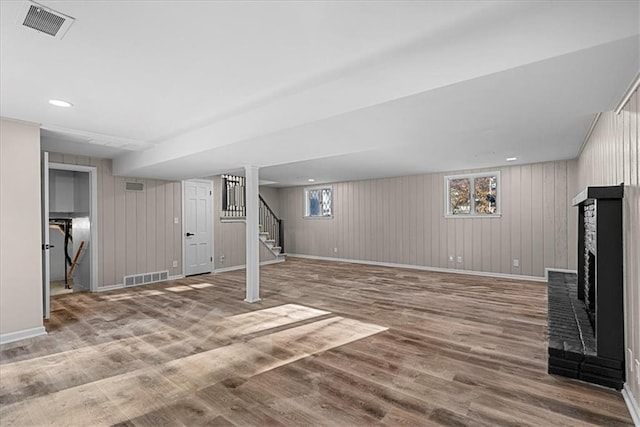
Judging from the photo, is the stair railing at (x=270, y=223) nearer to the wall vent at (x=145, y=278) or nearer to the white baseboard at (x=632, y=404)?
the wall vent at (x=145, y=278)

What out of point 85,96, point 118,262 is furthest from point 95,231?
point 85,96

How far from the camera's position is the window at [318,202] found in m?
9.95

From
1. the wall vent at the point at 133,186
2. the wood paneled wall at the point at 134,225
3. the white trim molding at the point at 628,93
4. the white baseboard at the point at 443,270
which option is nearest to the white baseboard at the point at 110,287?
the wood paneled wall at the point at 134,225

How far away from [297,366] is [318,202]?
300 inches

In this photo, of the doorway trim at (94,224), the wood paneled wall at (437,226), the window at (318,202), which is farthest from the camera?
the window at (318,202)

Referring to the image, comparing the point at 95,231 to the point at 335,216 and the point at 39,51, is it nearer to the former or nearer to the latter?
the point at 39,51

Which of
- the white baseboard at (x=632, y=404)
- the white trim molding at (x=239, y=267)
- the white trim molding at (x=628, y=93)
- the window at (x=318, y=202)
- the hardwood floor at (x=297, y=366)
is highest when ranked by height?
the white trim molding at (x=628, y=93)

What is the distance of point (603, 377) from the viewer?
2443mm

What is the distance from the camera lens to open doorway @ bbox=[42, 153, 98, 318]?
586 centimetres

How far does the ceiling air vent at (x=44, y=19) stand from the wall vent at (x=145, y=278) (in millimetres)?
5359

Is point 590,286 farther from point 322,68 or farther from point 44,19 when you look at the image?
point 44,19

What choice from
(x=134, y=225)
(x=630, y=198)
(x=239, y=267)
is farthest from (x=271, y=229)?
(x=630, y=198)

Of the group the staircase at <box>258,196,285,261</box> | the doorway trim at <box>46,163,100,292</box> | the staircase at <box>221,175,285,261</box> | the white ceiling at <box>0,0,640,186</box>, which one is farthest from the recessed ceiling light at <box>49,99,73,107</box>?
the staircase at <box>258,196,285,261</box>

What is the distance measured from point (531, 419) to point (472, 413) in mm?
354
